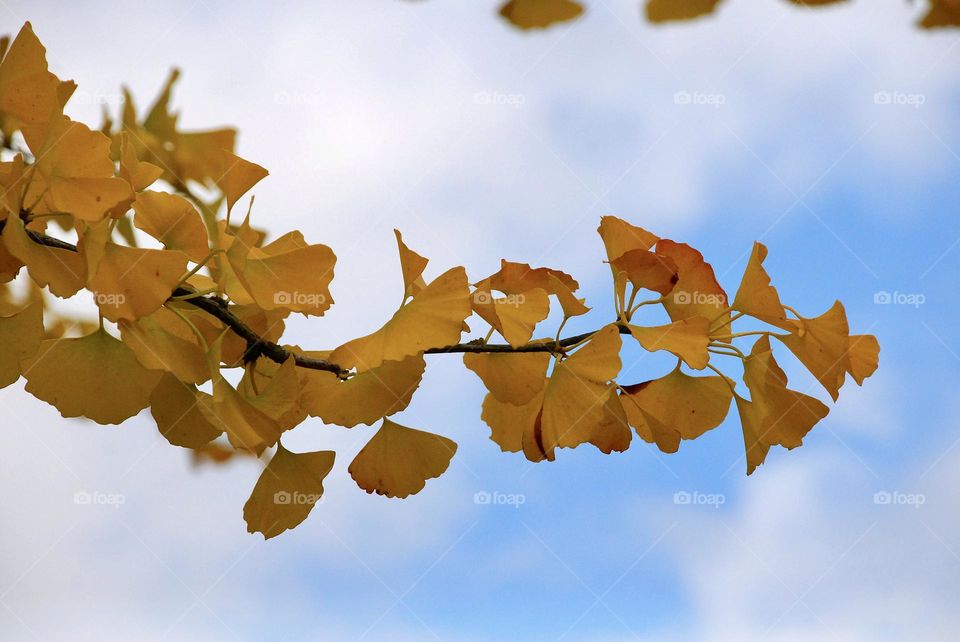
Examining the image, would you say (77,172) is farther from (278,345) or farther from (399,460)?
(399,460)

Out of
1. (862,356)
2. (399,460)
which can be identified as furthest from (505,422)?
(862,356)

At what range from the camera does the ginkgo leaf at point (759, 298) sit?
0.78 meters

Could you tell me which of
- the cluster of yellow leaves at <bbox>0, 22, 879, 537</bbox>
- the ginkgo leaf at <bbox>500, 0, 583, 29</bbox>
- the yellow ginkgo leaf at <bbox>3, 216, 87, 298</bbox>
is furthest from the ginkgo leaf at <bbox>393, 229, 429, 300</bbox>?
the ginkgo leaf at <bbox>500, 0, 583, 29</bbox>

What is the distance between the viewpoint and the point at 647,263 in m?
0.79

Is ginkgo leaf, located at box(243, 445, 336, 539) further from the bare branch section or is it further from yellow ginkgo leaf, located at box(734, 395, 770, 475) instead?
yellow ginkgo leaf, located at box(734, 395, 770, 475)

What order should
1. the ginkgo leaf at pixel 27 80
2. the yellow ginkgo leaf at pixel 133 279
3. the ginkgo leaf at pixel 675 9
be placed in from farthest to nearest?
the ginkgo leaf at pixel 675 9
the ginkgo leaf at pixel 27 80
the yellow ginkgo leaf at pixel 133 279

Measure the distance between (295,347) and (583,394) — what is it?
0.27 m

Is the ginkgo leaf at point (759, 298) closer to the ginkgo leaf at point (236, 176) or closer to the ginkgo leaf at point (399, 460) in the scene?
the ginkgo leaf at point (399, 460)

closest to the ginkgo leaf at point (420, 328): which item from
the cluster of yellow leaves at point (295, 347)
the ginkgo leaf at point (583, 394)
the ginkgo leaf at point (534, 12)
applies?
the cluster of yellow leaves at point (295, 347)

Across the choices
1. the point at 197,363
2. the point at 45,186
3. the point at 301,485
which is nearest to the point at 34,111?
the point at 45,186

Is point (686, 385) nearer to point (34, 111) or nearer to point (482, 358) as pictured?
point (482, 358)

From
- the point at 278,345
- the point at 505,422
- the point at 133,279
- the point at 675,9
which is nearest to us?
the point at 133,279

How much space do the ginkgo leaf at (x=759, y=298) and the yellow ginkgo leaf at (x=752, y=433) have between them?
0.29 feet

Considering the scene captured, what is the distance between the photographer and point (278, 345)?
75 centimetres
